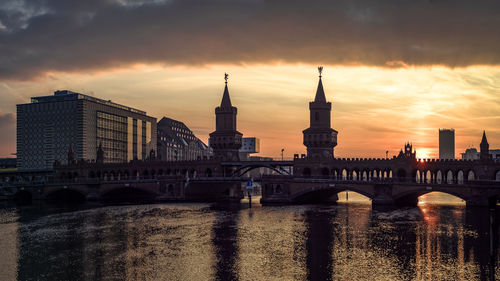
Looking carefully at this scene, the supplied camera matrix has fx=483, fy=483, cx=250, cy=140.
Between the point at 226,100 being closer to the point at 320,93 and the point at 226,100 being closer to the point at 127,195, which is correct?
the point at 320,93

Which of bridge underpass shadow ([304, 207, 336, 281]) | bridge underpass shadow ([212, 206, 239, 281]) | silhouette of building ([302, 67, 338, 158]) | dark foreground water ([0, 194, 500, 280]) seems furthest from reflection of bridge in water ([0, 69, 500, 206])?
bridge underpass shadow ([212, 206, 239, 281])

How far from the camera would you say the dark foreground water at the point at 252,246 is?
48.8 meters

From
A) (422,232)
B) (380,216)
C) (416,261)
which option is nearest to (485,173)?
(380,216)

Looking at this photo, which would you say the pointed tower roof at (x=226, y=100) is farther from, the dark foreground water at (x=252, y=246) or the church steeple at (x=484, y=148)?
the church steeple at (x=484, y=148)

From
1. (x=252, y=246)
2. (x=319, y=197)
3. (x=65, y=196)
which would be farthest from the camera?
(x=65, y=196)

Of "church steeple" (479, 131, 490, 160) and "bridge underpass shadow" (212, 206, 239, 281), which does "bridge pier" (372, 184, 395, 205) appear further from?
"bridge underpass shadow" (212, 206, 239, 281)

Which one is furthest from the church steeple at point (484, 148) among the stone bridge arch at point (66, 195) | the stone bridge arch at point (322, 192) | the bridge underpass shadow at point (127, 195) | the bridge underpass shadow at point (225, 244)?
the stone bridge arch at point (66, 195)

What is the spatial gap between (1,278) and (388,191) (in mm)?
84488

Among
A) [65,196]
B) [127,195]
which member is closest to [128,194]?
[127,195]

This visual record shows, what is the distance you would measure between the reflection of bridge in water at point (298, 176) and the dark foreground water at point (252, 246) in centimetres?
1220

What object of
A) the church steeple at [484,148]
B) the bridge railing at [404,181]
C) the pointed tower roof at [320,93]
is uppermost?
the pointed tower roof at [320,93]

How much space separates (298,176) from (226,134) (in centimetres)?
4138

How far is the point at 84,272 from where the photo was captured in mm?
49531

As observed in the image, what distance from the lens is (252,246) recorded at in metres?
62.9
